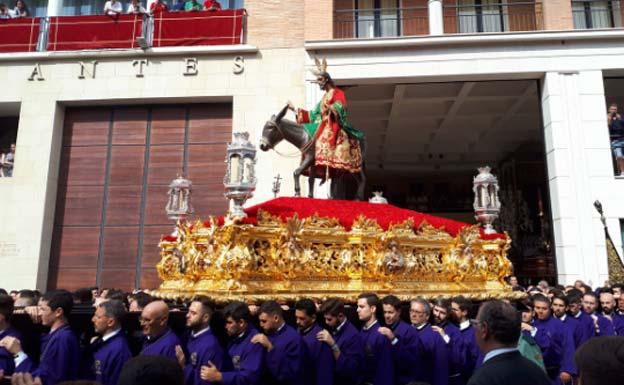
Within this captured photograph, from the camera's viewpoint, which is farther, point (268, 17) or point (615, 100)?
point (615, 100)

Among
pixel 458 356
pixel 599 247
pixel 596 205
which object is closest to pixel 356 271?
pixel 458 356

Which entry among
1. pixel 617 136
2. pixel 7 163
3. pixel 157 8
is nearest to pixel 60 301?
pixel 7 163

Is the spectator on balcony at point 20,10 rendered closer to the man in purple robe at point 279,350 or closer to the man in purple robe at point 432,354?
the man in purple robe at point 279,350

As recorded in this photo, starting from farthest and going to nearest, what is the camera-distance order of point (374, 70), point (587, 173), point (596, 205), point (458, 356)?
point (374, 70)
point (587, 173)
point (596, 205)
point (458, 356)

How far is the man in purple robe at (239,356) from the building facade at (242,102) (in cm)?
940

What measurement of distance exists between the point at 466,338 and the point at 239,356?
2.83 m

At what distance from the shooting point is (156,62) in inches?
610

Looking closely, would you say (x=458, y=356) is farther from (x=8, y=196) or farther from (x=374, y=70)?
(x=8, y=196)

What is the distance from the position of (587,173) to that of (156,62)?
13554 mm

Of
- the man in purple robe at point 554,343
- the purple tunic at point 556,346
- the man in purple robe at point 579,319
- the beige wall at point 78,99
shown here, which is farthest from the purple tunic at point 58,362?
the beige wall at point 78,99

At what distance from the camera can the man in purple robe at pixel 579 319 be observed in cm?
641

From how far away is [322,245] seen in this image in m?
7.36

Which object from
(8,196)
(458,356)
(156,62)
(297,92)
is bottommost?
(458,356)

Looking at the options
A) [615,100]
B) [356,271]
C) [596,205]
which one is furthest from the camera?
[615,100]
